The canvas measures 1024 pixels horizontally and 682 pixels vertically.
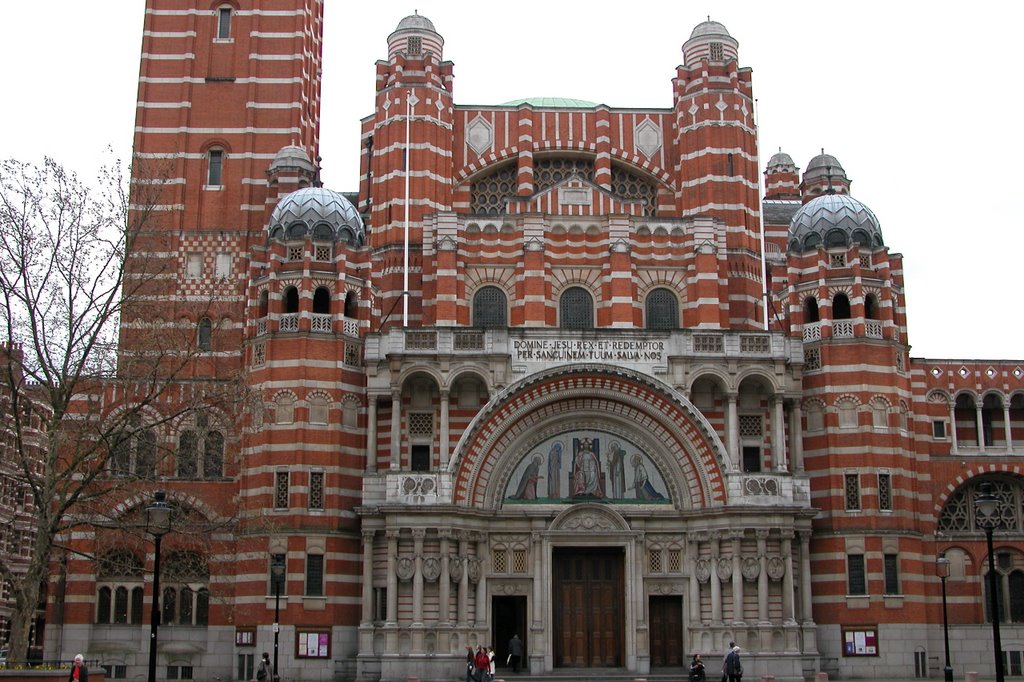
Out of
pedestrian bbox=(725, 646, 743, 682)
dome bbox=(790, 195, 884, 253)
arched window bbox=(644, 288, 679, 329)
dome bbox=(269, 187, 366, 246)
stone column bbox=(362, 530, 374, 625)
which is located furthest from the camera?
arched window bbox=(644, 288, 679, 329)

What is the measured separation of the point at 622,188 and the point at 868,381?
14758 mm

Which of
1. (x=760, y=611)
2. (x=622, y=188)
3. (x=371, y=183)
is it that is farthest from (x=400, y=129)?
(x=760, y=611)

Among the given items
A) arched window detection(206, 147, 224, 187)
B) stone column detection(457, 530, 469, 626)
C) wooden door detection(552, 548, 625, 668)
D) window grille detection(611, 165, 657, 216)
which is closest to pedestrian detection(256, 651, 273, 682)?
stone column detection(457, 530, 469, 626)

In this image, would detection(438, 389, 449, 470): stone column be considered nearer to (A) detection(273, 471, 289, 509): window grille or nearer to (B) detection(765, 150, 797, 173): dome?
(A) detection(273, 471, 289, 509): window grille

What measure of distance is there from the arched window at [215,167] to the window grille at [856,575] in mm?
30779

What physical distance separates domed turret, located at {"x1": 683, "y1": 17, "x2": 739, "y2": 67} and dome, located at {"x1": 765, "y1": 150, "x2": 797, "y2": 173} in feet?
55.4

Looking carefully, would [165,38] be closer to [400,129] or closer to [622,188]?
[400,129]

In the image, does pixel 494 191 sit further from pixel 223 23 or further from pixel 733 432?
pixel 733 432

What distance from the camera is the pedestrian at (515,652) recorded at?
153 feet

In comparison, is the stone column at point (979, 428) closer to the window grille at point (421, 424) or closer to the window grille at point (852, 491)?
the window grille at point (852, 491)

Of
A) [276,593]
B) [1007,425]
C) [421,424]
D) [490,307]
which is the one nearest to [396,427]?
[421,424]

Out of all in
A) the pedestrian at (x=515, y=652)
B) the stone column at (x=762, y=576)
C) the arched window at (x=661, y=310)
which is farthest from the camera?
the arched window at (x=661, y=310)

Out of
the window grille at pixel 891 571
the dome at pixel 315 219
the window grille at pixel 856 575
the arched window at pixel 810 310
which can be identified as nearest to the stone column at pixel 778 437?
the window grille at pixel 856 575

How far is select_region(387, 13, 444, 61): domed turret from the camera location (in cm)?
5681
